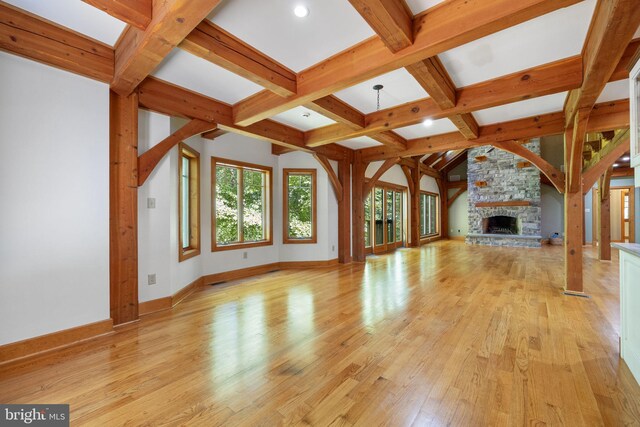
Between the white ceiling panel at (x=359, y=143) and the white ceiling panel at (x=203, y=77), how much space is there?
275cm

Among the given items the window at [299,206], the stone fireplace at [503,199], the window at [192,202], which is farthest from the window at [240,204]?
the stone fireplace at [503,199]

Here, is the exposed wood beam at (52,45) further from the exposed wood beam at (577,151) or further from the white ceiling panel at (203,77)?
the exposed wood beam at (577,151)

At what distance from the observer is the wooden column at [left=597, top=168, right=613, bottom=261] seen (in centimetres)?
615

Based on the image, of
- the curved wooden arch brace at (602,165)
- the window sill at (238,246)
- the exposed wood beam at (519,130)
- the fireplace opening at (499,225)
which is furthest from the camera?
the fireplace opening at (499,225)

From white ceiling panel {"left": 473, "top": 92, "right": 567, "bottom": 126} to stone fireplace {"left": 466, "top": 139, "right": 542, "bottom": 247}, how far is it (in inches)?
200

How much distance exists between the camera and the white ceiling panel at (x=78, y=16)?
1948mm

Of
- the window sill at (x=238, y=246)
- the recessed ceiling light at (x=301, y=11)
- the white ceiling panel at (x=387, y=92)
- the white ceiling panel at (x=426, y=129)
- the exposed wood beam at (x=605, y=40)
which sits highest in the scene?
the white ceiling panel at (x=426, y=129)

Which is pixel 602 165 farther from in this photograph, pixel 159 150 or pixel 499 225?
pixel 499 225

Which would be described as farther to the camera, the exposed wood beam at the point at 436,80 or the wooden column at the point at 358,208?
the wooden column at the point at 358,208

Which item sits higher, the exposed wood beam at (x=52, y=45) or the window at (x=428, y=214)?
the exposed wood beam at (x=52, y=45)

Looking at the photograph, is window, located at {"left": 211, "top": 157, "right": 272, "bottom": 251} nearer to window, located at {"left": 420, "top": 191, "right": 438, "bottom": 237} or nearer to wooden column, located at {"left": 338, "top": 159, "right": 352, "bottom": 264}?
wooden column, located at {"left": 338, "top": 159, "right": 352, "bottom": 264}

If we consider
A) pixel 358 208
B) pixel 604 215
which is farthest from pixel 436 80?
pixel 604 215

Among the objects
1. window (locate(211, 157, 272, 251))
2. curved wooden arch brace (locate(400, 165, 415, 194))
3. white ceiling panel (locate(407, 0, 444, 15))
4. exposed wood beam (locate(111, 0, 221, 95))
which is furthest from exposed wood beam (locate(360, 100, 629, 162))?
exposed wood beam (locate(111, 0, 221, 95))

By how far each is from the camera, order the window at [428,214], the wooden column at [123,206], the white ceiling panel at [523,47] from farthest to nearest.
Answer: the window at [428,214], the wooden column at [123,206], the white ceiling panel at [523,47]
